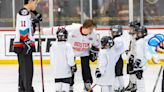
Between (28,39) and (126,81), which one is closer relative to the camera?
(28,39)

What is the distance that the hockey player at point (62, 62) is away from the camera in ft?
16.4

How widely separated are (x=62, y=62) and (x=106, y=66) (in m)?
0.44

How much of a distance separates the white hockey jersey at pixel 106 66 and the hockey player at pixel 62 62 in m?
0.29

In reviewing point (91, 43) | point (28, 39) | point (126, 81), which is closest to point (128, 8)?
point (126, 81)

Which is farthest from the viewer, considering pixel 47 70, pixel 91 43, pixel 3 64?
pixel 3 64

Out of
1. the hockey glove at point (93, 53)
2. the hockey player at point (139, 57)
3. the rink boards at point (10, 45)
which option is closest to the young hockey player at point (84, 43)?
the hockey glove at point (93, 53)

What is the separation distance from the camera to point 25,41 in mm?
5160

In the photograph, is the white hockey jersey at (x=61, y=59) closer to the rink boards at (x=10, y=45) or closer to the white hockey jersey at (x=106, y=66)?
the white hockey jersey at (x=106, y=66)

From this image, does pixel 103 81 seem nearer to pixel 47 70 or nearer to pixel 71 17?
pixel 47 70

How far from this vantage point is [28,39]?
5180 mm

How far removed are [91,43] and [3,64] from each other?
4.41 m

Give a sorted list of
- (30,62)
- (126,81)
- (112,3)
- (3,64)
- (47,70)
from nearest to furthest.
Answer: (30,62), (126,81), (47,70), (3,64), (112,3)

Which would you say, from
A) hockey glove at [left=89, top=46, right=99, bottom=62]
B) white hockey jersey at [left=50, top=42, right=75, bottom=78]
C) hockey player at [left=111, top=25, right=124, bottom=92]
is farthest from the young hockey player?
white hockey jersey at [left=50, top=42, right=75, bottom=78]

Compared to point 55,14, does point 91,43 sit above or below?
below
